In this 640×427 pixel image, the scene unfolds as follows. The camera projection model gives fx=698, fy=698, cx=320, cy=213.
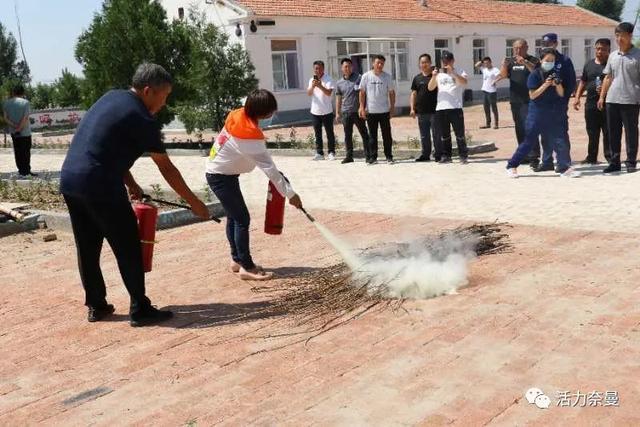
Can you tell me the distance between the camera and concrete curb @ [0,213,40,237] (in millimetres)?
8586

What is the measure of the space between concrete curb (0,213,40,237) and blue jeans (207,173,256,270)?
4.00m

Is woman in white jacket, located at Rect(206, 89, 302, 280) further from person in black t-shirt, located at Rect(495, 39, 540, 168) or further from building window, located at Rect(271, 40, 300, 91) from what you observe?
building window, located at Rect(271, 40, 300, 91)

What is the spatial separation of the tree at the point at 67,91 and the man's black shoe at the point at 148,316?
1494 inches

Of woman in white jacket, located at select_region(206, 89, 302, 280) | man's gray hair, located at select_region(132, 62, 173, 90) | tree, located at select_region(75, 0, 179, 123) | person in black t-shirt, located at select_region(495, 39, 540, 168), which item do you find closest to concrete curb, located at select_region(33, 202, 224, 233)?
woman in white jacket, located at select_region(206, 89, 302, 280)

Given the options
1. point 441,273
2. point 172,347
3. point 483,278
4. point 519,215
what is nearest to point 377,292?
point 441,273

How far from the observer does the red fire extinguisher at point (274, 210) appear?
585 centimetres

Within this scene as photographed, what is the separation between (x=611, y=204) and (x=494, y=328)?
4094 millimetres

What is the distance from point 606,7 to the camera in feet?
203

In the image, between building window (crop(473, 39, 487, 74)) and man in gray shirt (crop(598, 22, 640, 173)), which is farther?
building window (crop(473, 39, 487, 74))

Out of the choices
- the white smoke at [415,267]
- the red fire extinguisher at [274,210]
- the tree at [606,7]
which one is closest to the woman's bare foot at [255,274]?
the red fire extinguisher at [274,210]

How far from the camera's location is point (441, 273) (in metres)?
5.19

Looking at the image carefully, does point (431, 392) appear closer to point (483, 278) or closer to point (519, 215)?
point (483, 278)

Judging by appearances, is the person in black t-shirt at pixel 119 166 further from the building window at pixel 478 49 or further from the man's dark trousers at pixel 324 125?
the building window at pixel 478 49

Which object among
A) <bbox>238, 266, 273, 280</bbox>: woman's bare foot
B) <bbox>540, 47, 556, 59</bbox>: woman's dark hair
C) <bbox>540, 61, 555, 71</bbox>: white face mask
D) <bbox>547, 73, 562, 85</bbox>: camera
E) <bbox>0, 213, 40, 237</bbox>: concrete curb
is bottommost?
<bbox>238, 266, 273, 280</bbox>: woman's bare foot
